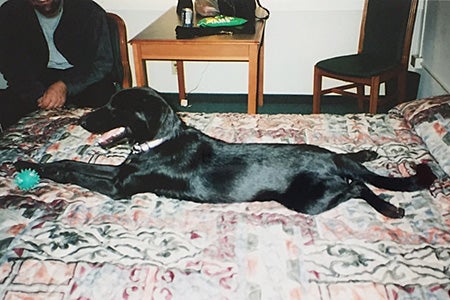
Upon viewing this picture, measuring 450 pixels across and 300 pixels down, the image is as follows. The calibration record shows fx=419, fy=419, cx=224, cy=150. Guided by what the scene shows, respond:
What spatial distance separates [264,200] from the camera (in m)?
1.34

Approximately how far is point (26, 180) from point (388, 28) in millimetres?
2456

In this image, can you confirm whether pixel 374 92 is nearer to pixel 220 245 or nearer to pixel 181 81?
pixel 181 81

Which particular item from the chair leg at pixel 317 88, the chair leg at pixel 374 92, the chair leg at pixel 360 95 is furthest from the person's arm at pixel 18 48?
the chair leg at pixel 360 95

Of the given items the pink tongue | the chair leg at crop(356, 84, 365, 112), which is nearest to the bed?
the pink tongue

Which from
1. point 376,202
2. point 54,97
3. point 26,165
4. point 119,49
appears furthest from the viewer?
point 119,49

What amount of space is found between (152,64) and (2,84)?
51.3 inches

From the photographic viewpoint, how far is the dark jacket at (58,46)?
243 cm

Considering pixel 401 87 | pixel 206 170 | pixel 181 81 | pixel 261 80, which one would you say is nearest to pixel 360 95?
pixel 401 87

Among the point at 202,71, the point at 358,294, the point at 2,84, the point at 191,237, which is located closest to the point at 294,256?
the point at 358,294

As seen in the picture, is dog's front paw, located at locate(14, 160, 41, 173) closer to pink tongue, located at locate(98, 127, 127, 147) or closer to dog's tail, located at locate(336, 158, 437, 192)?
pink tongue, located at locate(98, 127, 127, 147)

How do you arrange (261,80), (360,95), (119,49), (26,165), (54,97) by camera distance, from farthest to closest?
1. (261,80)
2. (360,95)
3. (119,49)
4. (54,97)
5. (26,165)

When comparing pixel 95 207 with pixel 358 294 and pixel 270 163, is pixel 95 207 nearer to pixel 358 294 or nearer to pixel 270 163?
pixel 270 163

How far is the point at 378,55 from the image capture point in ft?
9.55

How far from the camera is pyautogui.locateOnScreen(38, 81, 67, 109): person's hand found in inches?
91.7
